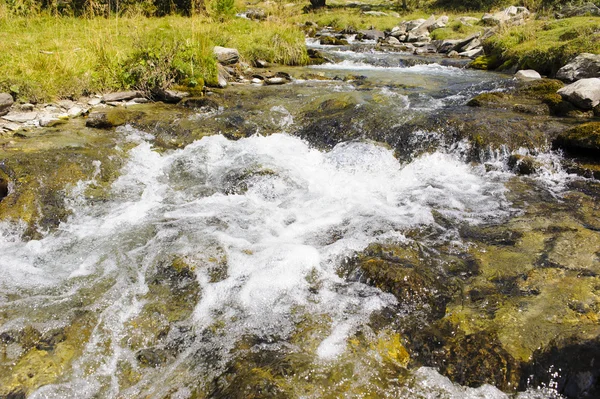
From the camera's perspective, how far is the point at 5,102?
664 centimetres

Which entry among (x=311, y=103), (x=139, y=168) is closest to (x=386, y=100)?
(x=311, y=103)

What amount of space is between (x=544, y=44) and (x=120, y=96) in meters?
12.8

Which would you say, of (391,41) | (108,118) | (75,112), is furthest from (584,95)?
(391,41)

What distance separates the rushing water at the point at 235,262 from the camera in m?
2.67

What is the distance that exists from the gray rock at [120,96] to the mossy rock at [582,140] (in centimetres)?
842

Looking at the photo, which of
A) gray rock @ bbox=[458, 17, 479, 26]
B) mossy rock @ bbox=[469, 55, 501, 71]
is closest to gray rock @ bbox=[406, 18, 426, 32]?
A: gray rock @ bbox=[458, 17, 479, 26]

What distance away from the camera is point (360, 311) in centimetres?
322

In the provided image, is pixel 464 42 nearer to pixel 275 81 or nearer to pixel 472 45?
pixel 472 45

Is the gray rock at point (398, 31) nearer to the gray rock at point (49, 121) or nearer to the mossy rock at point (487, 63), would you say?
the mossy rock at point (487, 63)

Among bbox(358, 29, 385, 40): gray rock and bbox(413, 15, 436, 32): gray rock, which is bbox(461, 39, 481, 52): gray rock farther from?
bbox(358, 29, 385, 40): gray rock

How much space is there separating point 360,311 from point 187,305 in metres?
1.53

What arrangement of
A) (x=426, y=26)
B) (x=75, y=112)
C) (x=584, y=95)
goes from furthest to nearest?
(x=426, y=26) < (x=584, y=95) < (x=75, y=112)

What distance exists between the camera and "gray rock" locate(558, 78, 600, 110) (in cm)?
755

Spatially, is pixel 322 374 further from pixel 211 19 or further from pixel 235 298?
pixel 211 19
